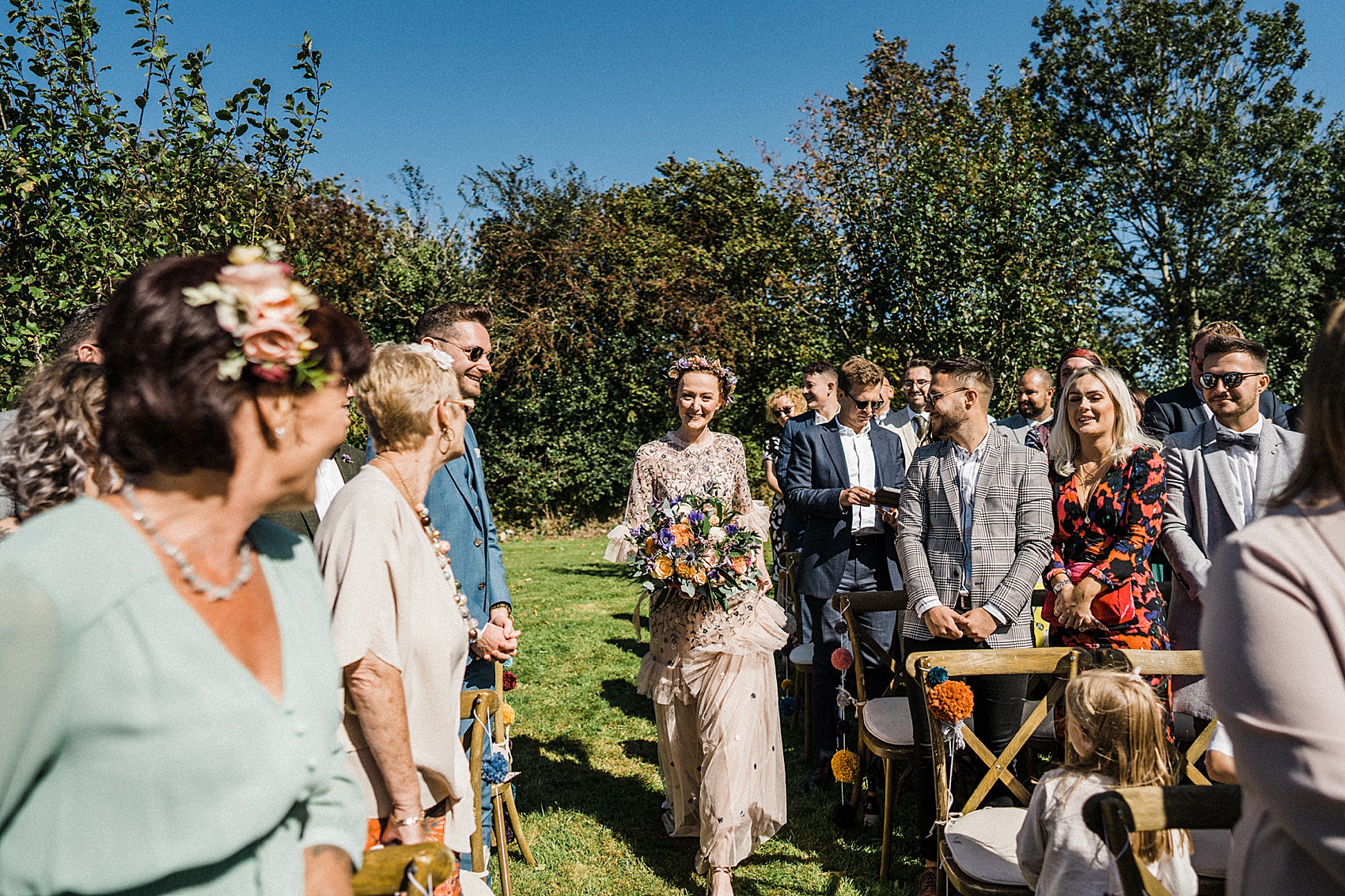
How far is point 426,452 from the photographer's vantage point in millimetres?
2490

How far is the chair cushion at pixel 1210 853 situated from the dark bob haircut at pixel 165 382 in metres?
2.95

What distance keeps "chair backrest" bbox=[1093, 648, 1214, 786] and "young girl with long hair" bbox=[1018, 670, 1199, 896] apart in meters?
0.34

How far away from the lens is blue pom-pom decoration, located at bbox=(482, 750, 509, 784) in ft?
12.0

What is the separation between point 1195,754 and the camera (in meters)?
3.13

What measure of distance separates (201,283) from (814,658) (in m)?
4.67

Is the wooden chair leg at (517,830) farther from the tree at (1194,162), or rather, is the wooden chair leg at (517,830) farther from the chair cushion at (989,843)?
the tree at (1194,162)

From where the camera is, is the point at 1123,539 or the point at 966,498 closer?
the point at 1123,539

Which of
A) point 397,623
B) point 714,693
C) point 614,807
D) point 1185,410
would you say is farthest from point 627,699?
point 397,623

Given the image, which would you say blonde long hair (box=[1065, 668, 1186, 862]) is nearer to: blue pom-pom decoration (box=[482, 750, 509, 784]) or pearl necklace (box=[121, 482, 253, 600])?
blue pom-pom decoration (box=[482, 750, 509, 784])

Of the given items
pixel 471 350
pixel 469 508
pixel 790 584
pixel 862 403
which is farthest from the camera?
pixel 790 584

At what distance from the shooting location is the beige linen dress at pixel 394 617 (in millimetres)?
2098

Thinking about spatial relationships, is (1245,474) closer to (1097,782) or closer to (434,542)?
(1097,782)

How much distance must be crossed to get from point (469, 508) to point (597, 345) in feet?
47.1

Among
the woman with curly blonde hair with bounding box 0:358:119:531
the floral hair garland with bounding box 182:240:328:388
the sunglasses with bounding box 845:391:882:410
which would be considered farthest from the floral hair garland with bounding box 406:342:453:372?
the sunglasses with bounding box 845:391:882:410
